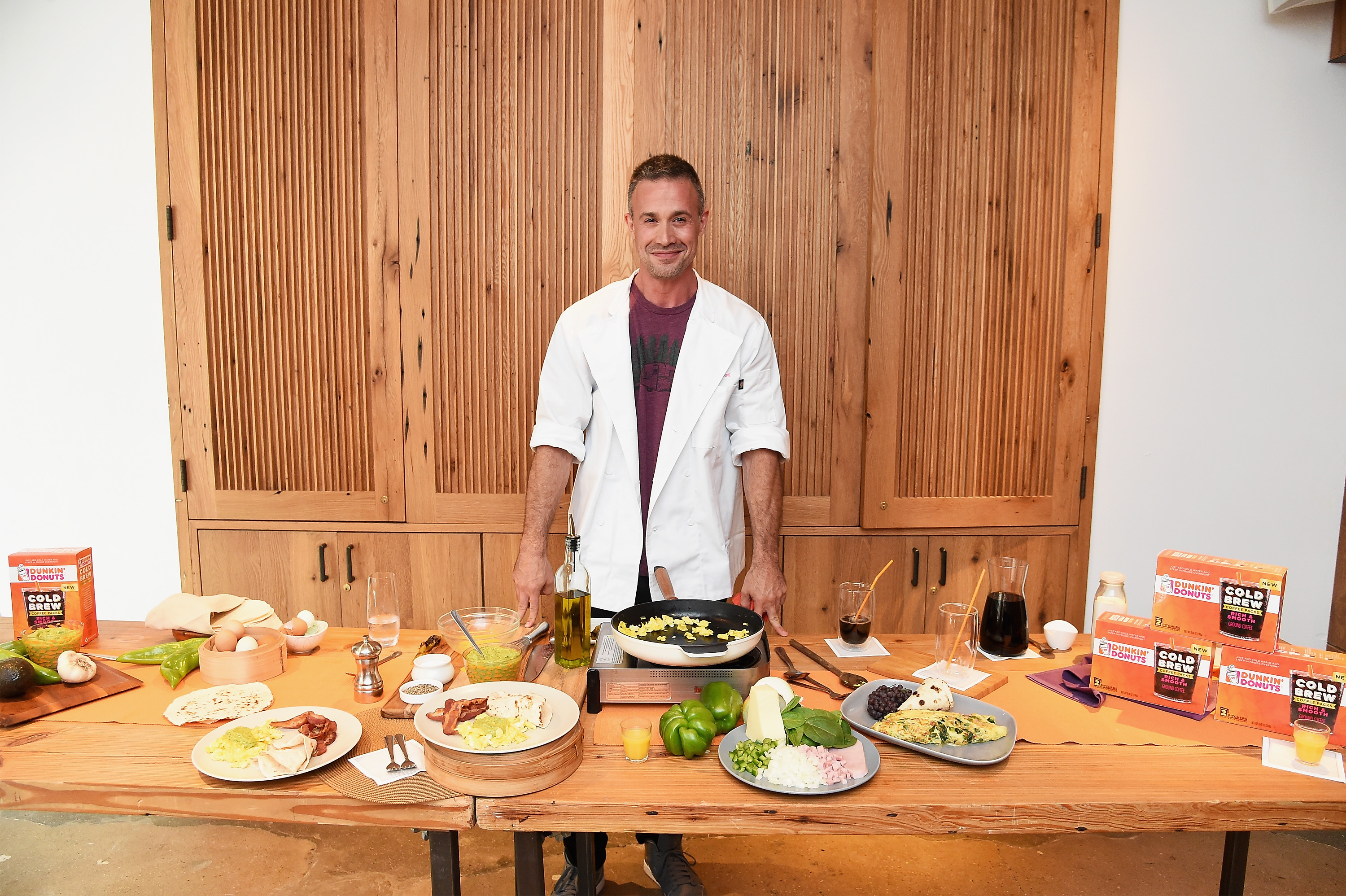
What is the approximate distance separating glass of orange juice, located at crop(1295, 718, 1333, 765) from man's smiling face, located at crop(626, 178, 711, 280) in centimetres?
177

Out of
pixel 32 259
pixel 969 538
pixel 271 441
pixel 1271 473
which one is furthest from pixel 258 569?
pixel 1271 473

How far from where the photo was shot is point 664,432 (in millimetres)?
2365

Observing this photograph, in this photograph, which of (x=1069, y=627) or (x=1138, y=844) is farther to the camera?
(x=1138, y=844)

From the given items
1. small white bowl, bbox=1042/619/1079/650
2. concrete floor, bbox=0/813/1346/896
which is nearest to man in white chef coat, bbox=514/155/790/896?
concrete floor, bbox=0/813/1346/896

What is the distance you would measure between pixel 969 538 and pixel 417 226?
2.43 metres

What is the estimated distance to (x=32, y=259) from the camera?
2994 mm

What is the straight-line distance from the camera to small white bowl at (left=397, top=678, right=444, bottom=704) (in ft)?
5.05

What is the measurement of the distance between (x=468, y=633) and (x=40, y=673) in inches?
35.3

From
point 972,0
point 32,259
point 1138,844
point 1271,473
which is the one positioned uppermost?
point 972,0

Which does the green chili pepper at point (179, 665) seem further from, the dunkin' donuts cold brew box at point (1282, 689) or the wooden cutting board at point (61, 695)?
the dunkin' donuts cold brew box at point (1282, 689)

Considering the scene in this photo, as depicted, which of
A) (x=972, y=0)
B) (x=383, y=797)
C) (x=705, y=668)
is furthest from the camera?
(x=972, y=0)

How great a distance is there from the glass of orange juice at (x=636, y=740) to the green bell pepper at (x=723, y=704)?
0.43 feet

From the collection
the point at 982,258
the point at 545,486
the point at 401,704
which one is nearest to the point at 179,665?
the point at 401,704

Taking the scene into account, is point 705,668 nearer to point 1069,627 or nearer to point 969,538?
point 1069,627
